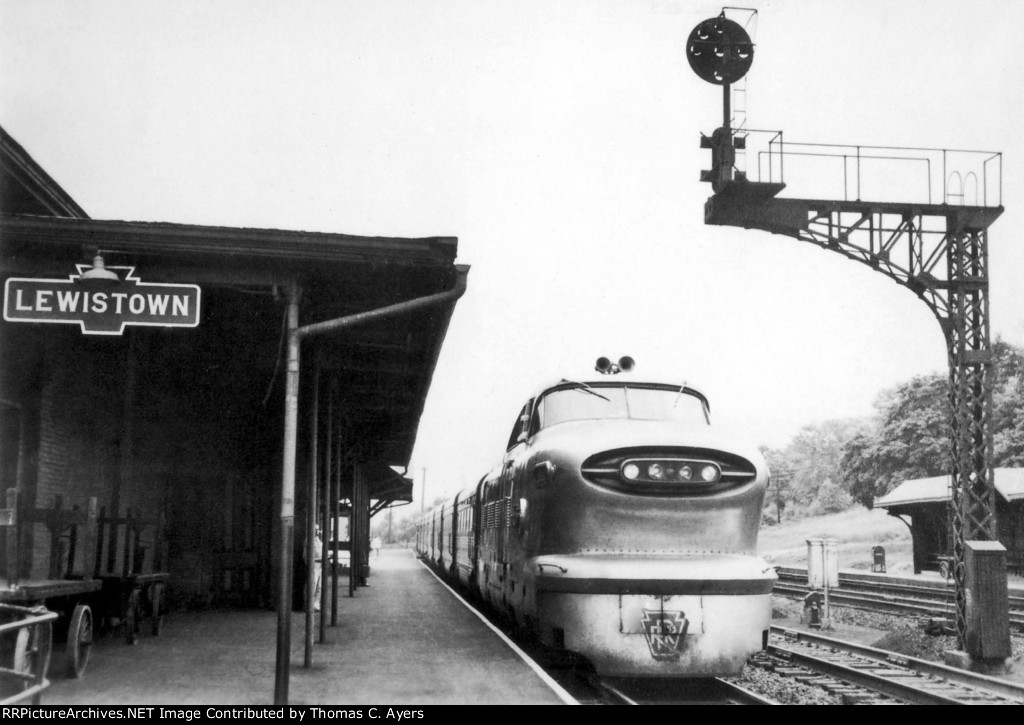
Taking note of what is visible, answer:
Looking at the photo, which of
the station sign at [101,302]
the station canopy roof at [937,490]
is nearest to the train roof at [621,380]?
the station sign at [101,302]

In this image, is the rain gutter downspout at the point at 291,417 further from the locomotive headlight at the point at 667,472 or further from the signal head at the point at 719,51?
the signal head at the point at 719,51

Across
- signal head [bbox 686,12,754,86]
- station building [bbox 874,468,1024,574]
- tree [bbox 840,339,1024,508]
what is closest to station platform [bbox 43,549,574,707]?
signal head [bbox 686,12,754,86]

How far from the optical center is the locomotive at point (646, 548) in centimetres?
797

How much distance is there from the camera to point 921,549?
101 ft

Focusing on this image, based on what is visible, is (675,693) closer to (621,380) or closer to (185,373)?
(621,380)


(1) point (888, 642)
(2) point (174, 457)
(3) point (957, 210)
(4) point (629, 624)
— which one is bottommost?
(1) point (888, 642)

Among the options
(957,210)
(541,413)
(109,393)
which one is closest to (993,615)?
(957,210)

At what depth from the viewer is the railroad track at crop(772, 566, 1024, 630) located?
59.0 ft

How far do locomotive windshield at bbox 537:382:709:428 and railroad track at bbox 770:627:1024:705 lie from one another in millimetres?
3095

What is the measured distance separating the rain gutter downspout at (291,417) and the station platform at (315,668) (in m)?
0.56
